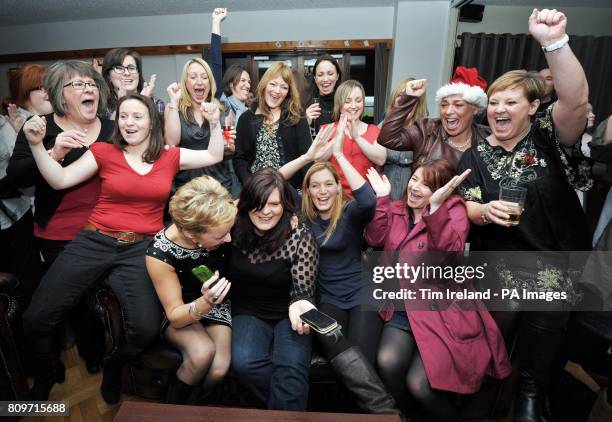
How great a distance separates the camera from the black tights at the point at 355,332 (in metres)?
1.48

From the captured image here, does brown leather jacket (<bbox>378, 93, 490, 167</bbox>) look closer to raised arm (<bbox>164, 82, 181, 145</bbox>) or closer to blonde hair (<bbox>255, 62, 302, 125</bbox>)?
blonde hair (<bbox>255, 62, 302, 125</bbox>)

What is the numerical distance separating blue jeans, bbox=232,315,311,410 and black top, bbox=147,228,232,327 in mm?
97

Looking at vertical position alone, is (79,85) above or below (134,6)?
below

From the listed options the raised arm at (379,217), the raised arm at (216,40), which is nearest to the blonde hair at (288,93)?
the raised arm at (216,40)

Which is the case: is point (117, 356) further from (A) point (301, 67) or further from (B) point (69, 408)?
(A) point (301, 67)

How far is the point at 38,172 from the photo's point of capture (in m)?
1.68

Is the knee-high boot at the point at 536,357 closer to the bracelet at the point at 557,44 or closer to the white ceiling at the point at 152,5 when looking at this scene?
the bracelet at the point at 557,44

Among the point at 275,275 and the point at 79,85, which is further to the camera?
the point at 79,85

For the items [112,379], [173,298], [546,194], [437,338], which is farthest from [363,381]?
[112,379]

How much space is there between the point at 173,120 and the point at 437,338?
188cm

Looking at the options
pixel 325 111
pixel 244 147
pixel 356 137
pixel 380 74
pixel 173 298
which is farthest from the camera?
pixel 380 74

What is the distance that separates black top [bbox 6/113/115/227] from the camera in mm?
1663

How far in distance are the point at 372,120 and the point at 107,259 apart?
4.56 metres

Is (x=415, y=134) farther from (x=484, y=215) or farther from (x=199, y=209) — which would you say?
(x=199, y=209)
